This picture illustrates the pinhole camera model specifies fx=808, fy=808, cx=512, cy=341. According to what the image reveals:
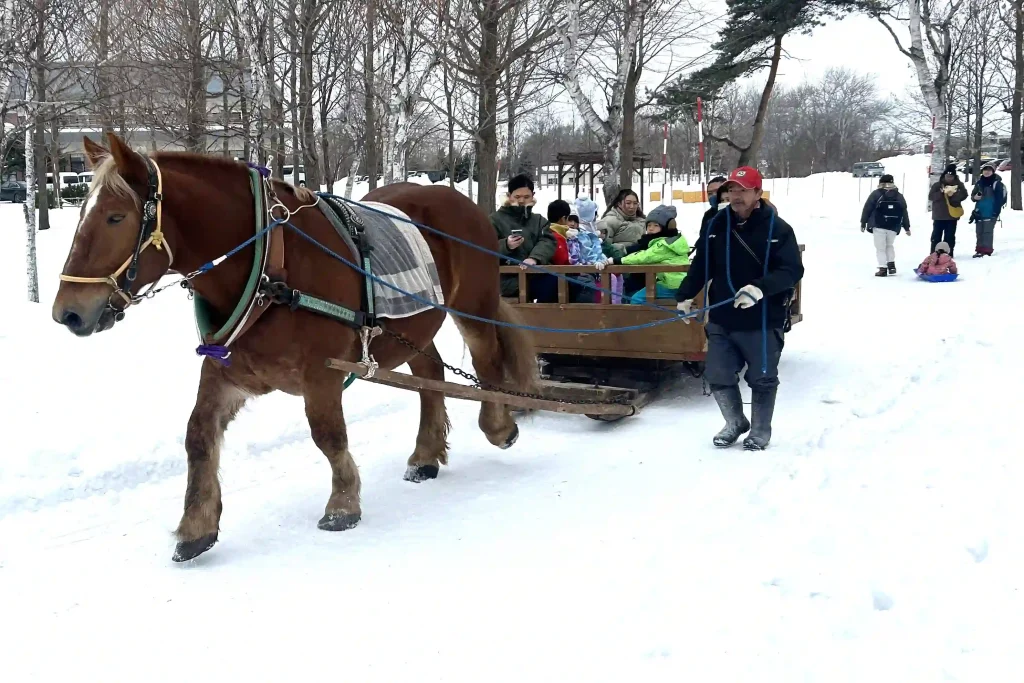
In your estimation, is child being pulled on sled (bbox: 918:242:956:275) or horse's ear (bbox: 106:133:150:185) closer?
horse's ear (bbox: 106:133:150:185)

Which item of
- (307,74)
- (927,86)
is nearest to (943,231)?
(927,86)

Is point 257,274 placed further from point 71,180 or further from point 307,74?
point 71,180

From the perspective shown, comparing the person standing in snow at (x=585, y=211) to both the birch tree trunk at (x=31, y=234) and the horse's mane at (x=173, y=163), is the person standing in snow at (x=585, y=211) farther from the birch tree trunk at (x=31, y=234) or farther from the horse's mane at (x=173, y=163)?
the birch tree trunk at (x=31, y=234)

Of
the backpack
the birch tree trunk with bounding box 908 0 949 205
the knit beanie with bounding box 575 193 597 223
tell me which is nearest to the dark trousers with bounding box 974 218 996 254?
the backpack

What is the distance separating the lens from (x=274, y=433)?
5637 mm

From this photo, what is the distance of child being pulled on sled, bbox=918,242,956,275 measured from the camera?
1259 centimetres

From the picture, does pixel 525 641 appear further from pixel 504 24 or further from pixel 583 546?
pixel 504 24

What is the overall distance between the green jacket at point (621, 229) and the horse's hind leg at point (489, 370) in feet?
8.70

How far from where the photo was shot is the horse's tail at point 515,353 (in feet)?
17.3

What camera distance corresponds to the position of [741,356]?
5102 mm

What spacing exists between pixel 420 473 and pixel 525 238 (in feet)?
8.10

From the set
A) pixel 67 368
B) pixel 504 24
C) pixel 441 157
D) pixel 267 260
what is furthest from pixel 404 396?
pixel 441 157

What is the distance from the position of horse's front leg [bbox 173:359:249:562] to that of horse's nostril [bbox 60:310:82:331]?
72 centimetres

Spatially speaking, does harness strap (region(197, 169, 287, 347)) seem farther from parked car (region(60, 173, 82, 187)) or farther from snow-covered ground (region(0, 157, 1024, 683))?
parked car (region(60, 173, 82, 187))
